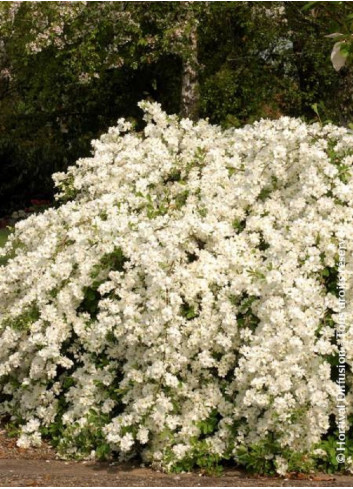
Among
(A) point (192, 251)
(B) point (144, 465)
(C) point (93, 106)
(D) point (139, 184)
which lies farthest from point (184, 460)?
(C) point (93, 106)

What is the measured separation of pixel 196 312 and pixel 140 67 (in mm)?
12556

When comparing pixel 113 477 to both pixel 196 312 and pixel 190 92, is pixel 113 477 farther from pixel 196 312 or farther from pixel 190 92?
pixel 190 92

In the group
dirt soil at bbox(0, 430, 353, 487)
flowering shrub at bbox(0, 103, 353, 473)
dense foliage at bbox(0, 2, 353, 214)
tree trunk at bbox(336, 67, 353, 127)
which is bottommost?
dirt soil at bbox(0, 430, 353, 487)

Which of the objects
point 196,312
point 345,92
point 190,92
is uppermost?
point 190,92

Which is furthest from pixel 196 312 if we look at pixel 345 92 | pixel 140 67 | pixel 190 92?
pixel 140 67

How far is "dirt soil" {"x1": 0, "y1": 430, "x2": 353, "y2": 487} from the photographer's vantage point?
5.33m

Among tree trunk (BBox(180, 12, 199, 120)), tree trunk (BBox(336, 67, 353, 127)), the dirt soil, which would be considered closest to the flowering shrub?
the dirt soil

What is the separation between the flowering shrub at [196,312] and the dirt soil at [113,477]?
106mm

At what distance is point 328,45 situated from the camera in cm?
1555

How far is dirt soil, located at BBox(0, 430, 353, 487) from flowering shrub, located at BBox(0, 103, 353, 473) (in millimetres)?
106

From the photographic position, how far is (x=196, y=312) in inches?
232

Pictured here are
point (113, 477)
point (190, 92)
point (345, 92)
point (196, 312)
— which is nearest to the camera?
point (113, 477)

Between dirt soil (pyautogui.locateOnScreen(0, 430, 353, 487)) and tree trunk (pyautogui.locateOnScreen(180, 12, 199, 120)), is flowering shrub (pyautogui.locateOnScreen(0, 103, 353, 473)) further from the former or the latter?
tree trunk (pyautogui.locateOnScreen(180, 12, 199, 120))

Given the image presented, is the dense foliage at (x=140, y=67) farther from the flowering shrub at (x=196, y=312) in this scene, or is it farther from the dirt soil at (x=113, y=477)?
the dirt soil at (x=113, y=477)
